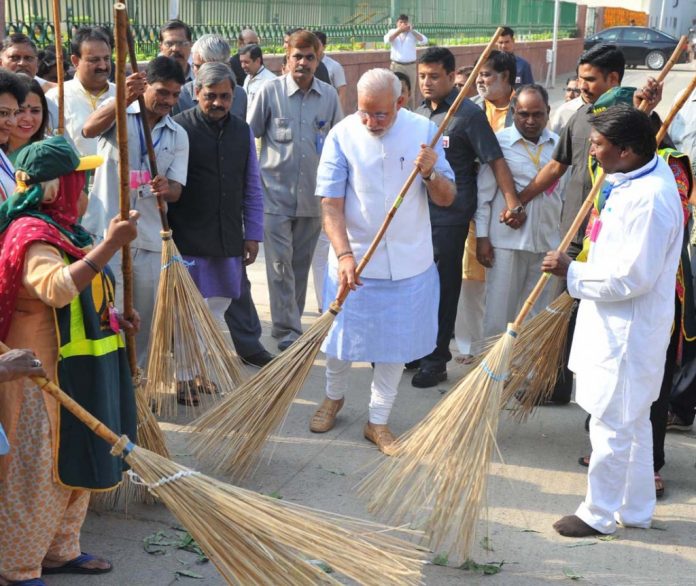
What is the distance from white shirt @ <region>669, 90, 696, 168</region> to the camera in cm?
572

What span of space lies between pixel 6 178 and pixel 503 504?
2.48 metres

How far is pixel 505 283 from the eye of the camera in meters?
5.84

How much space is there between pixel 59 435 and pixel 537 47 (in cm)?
2773

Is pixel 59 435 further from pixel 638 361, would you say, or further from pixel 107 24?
pixel 107 24

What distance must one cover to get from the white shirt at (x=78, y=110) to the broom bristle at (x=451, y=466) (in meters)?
2.39

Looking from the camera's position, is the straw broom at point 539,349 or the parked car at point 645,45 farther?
the parked car at point 645,45

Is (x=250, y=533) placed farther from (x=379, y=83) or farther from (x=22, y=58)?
(x=22, y=58)

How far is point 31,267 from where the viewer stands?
10.4ft

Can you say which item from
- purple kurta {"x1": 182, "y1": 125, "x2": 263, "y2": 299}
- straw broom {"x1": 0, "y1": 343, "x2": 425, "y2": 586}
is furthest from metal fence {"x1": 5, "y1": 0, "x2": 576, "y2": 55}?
straw broom {"x1": 0, "y1": 343, "x2": 425, "y2": 586}

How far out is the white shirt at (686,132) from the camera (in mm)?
5719

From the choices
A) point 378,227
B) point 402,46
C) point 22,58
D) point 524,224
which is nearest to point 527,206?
point 524,224

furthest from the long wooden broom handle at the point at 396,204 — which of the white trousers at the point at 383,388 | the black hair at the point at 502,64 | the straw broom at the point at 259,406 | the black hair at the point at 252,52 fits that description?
the black hair at the point at 252,52

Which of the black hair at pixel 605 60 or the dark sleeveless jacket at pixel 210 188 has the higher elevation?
the black hair at pixel 605 60

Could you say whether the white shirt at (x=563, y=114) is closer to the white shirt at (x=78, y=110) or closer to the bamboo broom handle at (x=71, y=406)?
the white shirt at (x=78, y=110)
